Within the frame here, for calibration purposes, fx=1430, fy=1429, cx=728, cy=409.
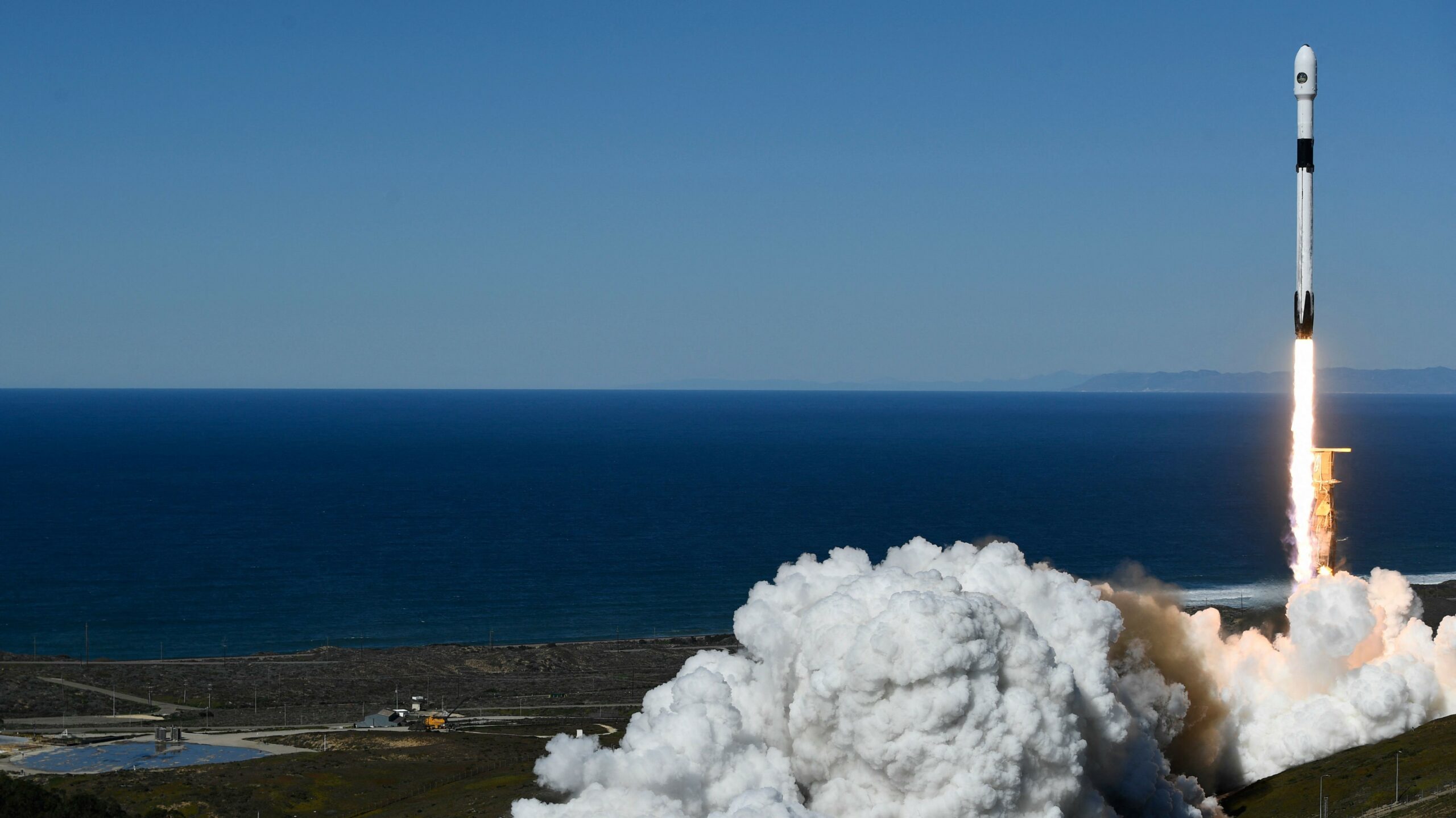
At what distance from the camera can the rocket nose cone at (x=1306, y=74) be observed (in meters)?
72.5

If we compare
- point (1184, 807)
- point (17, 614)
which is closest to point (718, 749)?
point (1184, 807)

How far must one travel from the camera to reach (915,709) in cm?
4928

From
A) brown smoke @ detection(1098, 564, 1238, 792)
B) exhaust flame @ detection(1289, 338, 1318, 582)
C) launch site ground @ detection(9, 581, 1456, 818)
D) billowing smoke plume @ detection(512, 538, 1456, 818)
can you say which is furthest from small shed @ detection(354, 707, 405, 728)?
exhaust flame @ detection(1289, 338, 1318, 582)

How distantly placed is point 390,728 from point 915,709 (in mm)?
54244

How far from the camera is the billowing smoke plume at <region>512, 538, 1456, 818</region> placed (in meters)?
49.5

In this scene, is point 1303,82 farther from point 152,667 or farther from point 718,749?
point 152,667

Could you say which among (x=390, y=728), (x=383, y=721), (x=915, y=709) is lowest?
(x=390, y=728)

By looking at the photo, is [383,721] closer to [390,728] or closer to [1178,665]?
[390,728]

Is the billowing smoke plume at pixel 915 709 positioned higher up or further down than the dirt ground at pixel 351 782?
higher up

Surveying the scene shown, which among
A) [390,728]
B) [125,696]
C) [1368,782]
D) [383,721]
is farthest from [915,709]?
[125,696]

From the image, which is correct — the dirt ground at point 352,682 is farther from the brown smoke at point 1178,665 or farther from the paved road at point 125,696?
the brown smoke at point 1178,665

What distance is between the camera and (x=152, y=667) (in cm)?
11206

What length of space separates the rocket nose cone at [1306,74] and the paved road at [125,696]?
80.9m

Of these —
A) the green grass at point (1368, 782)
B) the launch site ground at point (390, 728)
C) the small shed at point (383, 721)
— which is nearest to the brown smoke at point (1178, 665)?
the green grass at point (1368, 782)
